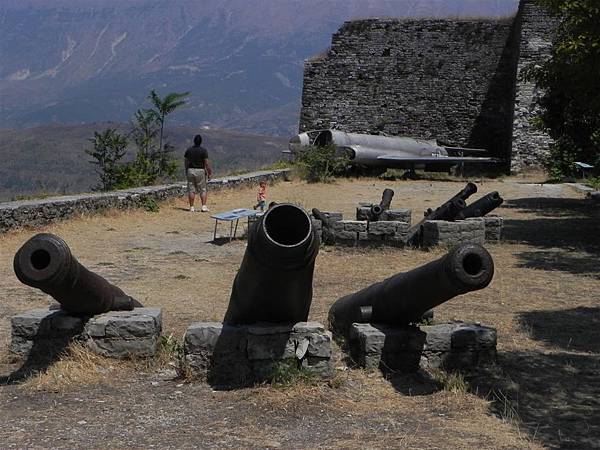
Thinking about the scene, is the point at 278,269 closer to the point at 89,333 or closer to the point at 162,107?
the point at 89,333

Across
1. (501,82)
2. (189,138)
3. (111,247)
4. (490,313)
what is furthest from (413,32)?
(189,138)

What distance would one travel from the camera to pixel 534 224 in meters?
16.0

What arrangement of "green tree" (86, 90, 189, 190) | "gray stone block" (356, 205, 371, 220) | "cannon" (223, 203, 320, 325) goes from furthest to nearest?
"green tree" (86, 90, 189, 190), "gray stone block" (356, 205, 371, 220), "cannon" (223, 203, 320, 325)

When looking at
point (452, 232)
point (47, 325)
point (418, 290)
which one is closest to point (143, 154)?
point (452, 232)

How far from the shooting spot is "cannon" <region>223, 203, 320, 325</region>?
5133 millimetres

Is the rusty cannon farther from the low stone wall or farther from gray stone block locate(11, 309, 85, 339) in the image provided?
gray stone block locate(11, 309, 85, 339)

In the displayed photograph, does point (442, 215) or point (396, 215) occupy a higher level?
point (442, 215)

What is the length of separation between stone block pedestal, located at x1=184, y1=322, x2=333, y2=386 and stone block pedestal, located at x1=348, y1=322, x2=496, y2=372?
0.51m

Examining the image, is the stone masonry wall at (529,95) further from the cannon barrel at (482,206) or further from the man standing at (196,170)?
the cannon barrel at (482,206)

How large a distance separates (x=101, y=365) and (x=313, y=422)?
5.95 ft

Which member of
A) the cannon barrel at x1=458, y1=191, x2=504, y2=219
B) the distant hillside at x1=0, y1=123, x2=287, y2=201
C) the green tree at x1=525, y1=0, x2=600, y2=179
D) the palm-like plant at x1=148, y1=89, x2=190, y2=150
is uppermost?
the green tree at x1=525, y1=0, x2=600, y2=179

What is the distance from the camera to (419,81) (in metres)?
32.3

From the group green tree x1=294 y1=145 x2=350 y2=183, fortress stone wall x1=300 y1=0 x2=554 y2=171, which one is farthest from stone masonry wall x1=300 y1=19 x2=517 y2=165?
green tree x1=294 y1=145 x2=350 y2=183

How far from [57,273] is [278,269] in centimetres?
149
